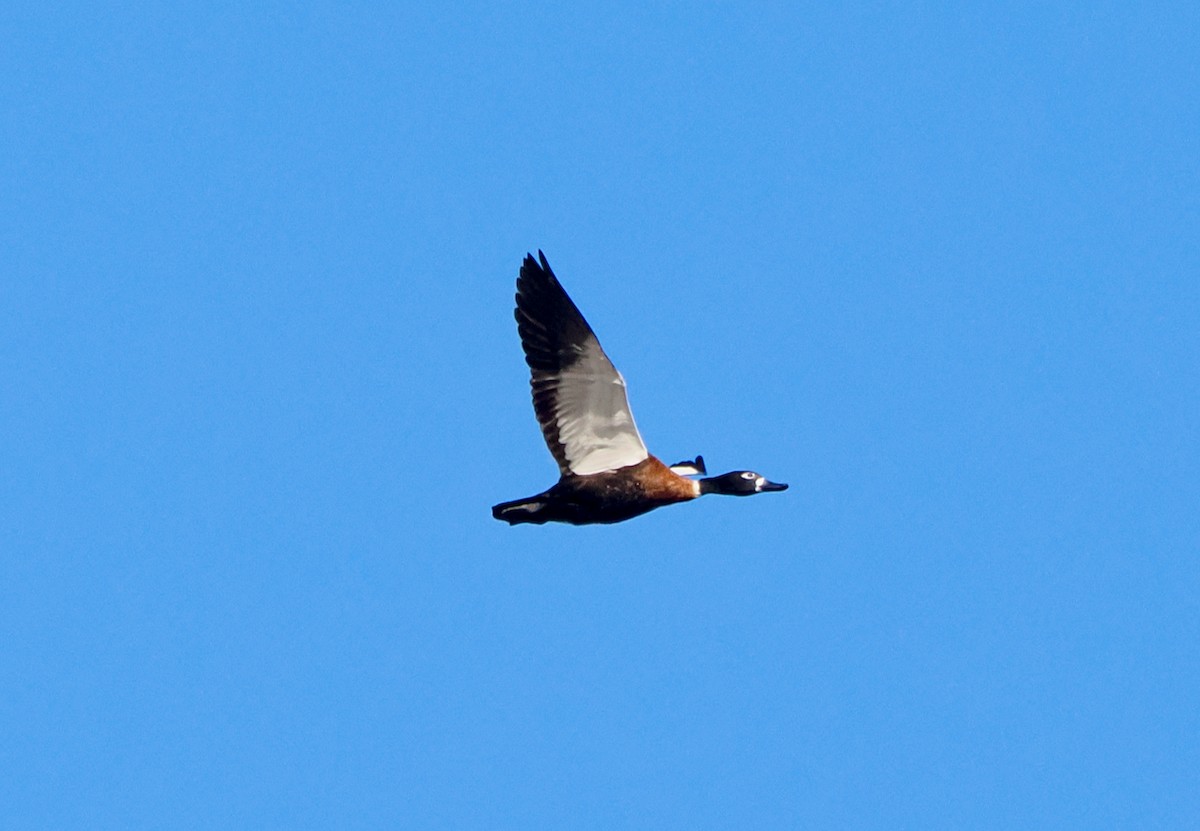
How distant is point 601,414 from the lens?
5447cm

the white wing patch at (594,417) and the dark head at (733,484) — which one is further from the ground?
the white wing patch at (594,417)

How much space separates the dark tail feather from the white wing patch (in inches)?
28.2

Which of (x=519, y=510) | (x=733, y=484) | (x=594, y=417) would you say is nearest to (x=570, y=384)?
(x=594, y=417)

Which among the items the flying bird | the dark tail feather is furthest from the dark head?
the dark tail feather

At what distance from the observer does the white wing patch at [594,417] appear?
5416 cm

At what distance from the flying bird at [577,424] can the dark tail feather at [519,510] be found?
0.04 feet

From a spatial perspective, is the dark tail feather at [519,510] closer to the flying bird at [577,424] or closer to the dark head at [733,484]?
the flying bird at [577,424]

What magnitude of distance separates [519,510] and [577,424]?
4.45 ft

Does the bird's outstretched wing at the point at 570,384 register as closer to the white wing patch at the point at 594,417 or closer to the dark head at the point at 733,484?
the white wing patch at the point at 594,417

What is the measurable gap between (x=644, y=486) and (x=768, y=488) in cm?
193

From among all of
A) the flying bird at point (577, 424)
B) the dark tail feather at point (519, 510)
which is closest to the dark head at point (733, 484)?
the flying bird at point (577, 424)

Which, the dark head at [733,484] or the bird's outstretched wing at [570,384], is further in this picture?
the dark head at [733,484]

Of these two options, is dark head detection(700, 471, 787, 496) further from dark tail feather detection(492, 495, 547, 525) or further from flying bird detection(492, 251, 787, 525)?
dark tail feather detection(492, 495, 547, 525)

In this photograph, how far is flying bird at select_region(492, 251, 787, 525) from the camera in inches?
2135
